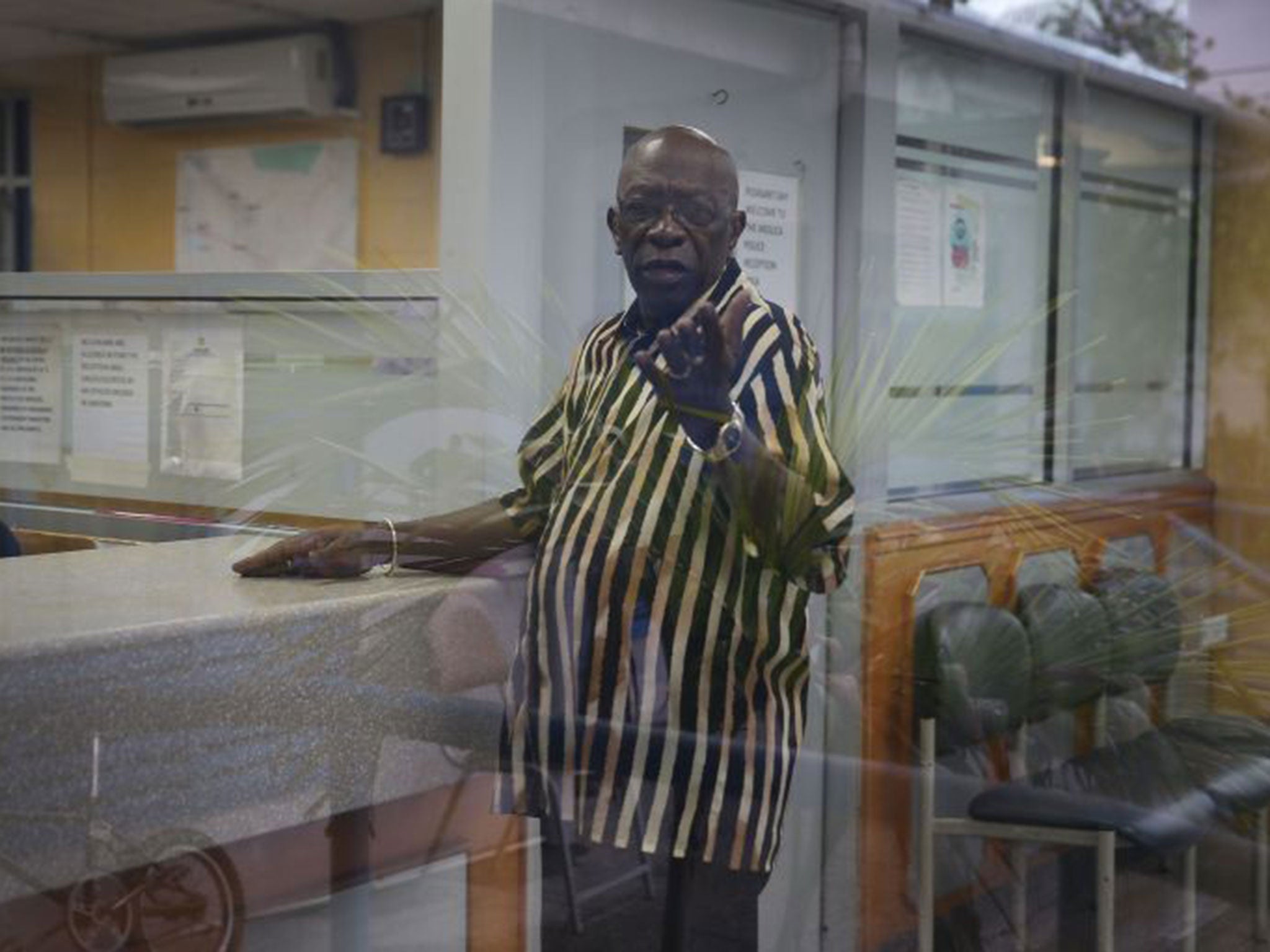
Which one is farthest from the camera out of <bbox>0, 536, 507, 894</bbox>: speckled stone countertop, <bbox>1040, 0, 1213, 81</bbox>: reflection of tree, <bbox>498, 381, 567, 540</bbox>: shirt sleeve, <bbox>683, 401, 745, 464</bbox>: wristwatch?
<bbox>1040, 0, 1213, 81</bbox>: reflection of tree

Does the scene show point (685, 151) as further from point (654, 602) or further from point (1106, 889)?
point (1106, 889)

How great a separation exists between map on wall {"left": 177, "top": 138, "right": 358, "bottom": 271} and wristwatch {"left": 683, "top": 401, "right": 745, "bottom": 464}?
1.09 feet

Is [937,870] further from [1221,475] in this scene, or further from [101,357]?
[101,357]

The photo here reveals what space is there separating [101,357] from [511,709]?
1.70ft

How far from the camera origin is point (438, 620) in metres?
1.50

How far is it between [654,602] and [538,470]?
16 centimetres

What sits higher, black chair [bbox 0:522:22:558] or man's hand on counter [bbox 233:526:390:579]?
black chair [bbox 0:522:22:558]

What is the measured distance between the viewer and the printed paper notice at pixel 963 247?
6.11 ft

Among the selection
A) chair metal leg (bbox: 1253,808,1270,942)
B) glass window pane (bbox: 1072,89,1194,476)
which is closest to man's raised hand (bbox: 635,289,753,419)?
glass window pane (bbox: 1072,89,1194,476)

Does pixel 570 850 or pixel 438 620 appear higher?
pixel 438 620

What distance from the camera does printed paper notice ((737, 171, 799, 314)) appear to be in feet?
4.99

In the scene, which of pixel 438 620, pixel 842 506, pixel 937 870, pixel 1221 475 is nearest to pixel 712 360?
pixel 842 506

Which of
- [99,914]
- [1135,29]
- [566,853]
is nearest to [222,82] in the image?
[99,914]

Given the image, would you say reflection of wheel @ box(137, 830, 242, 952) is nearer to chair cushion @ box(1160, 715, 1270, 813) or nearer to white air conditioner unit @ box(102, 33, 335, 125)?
white air conditioner unit @ box(102, 33, 335, 125)
